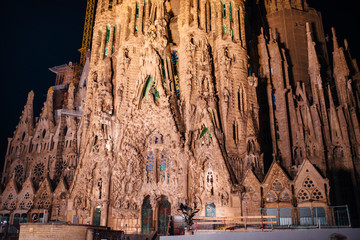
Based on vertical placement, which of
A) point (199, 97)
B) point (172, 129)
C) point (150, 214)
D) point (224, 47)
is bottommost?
point (150, 214)

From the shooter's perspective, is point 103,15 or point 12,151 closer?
point 103,15

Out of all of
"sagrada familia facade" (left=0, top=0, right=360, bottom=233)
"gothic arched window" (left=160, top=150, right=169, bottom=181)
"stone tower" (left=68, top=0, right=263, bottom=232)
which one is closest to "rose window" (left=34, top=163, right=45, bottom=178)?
"sagrada familia facade" (left=0, top=0, right=360, bottom=233)

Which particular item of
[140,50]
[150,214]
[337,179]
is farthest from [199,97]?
[337,179]

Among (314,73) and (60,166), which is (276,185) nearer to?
(314,73)

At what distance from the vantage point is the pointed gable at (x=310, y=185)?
25.8m

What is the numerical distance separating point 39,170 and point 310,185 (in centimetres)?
2988

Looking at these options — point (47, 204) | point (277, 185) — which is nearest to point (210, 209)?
point (277, 185)

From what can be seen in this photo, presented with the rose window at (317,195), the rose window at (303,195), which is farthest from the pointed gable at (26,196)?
the rose window at (317,195)

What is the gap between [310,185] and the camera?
26.5 meters

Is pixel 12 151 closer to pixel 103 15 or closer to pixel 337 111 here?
pixel 103 15

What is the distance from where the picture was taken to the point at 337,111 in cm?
3020

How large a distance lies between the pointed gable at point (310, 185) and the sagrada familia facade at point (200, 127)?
0.08 metres

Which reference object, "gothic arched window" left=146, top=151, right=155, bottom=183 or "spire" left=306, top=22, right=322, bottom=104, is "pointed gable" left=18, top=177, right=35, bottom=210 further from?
"spire" left=306, top=22, right=322, bottom=104

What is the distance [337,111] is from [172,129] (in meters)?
14.8
